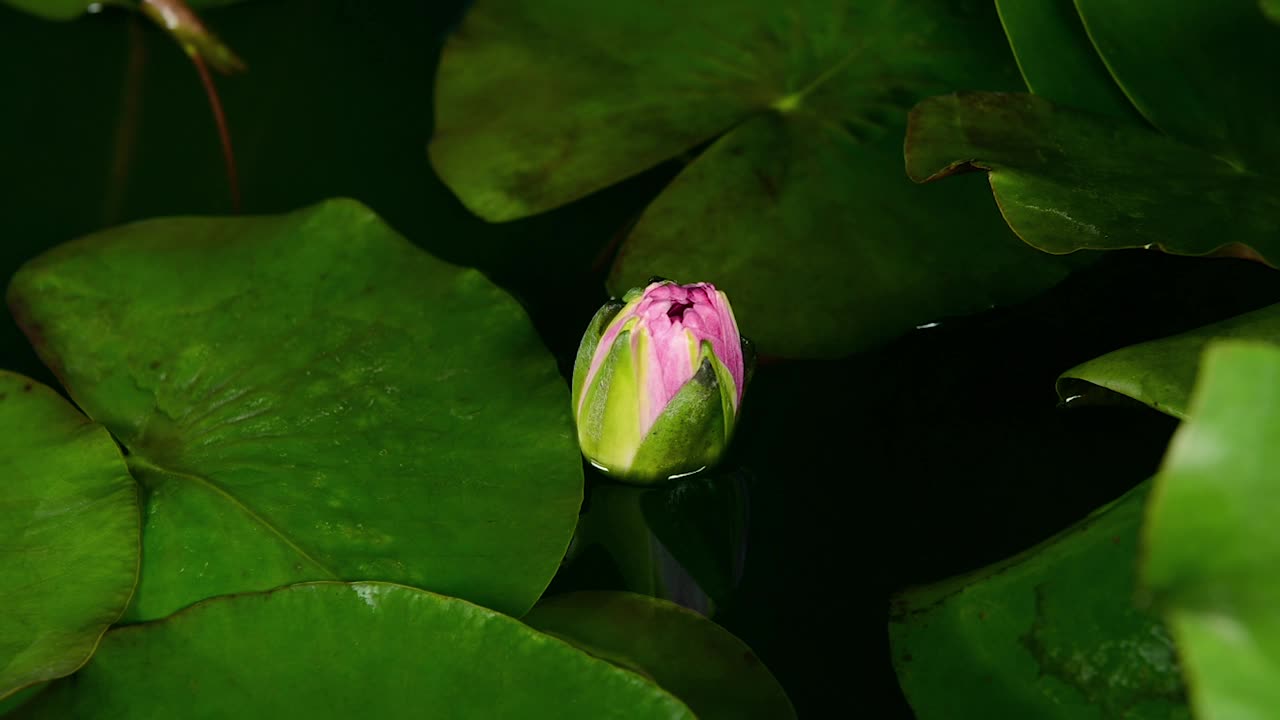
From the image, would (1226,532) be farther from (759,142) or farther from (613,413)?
(759,142)

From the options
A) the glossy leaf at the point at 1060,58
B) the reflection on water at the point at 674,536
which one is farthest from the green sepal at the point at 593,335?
the glossy leaf at the point at 1060,58

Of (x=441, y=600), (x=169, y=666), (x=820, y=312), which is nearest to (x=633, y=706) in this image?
(x=441, y=600)

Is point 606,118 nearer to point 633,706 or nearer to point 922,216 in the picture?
point 922,216

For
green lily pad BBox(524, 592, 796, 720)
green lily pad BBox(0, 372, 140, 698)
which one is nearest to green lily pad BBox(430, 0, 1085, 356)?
green lily pad BBox(524, 592, 796, 720)

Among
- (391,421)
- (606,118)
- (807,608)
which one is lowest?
(807,608)

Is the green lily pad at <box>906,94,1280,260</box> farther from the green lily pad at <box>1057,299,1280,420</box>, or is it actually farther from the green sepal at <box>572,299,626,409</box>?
the green sepal at <box>572,299,626,409</box>

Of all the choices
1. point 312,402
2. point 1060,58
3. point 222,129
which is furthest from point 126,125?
point 1060,58
